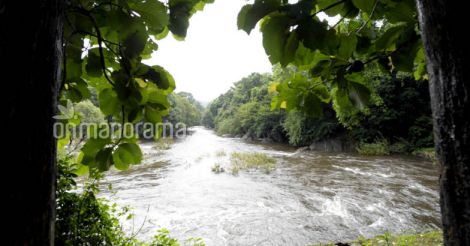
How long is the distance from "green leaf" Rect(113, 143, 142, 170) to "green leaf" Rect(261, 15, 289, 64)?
0.55m

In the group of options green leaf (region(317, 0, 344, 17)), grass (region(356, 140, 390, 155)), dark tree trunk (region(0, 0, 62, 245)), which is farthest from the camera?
grass (region(356, 140, 390, 155))

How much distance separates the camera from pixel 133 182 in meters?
11.4

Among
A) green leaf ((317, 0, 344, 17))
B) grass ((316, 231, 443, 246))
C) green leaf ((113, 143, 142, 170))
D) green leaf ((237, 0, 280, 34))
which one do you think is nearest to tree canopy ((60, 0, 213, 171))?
green leaf ((113, 143, 142, 170))

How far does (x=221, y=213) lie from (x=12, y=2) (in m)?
8.31

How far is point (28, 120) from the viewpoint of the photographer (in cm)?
45

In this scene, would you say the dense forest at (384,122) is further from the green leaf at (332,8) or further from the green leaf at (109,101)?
the green leaf at (109,101)

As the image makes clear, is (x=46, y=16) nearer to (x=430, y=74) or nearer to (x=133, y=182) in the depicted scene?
(x=430, y=74)

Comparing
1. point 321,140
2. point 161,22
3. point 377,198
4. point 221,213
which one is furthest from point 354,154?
point 161,22

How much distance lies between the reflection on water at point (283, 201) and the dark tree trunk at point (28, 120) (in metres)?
6.34

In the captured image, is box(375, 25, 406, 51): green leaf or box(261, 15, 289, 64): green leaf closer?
Result: box(261, 15, 289, 64): green leaf

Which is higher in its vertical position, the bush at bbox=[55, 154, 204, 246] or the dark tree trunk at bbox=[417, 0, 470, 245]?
the dark tree trunk at bbox=[417, 0, 470, 245]

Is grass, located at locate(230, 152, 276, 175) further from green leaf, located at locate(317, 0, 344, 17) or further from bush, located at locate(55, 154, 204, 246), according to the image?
green leaf, located at locate(317, 0, 344, 17)

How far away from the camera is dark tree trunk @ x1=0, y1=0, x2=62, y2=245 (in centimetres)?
42

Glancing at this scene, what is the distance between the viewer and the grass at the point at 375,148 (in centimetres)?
1778
